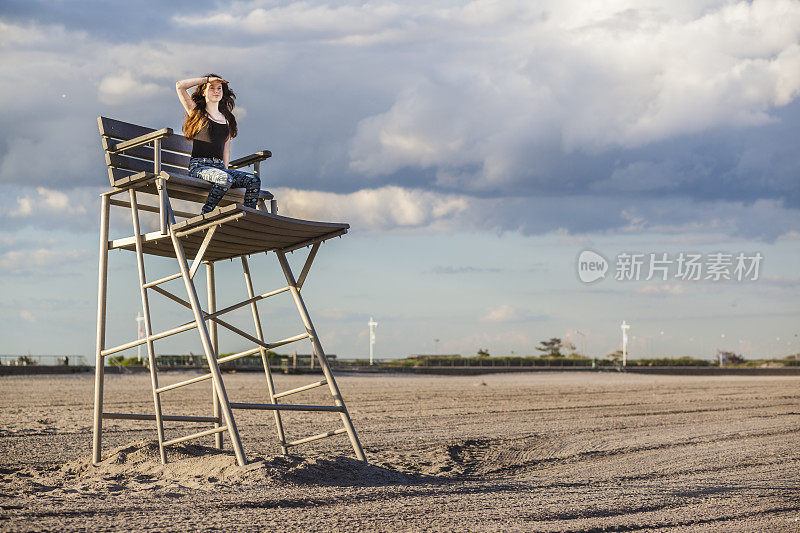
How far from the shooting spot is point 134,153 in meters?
7.52

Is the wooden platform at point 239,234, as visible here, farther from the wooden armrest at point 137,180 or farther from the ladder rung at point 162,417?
the ladder rung at point 162,417

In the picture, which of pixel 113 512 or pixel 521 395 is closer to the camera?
pixel 113 512

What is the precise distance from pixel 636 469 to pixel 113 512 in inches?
216

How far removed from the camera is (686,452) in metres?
9.84

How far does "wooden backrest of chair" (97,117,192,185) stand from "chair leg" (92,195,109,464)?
376 mm

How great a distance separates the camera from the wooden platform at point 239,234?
6.43 metres

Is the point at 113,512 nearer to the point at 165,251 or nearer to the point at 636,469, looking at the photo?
the point at 165,251

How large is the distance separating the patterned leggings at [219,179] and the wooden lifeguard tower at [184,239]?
5.7 inches

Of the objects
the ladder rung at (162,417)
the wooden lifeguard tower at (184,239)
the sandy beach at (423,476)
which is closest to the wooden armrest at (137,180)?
the wooden lifeguard tower at (184,239)

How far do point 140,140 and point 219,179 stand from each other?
761 millimetres

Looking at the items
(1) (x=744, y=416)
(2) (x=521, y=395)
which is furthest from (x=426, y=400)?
(1) (x=744, y=416)

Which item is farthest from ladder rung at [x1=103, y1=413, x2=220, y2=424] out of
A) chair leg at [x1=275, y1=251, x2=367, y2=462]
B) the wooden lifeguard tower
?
chair leg at [x1=275, y1=251, x2=367, y2=462]

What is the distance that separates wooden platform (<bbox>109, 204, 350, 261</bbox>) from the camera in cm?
643

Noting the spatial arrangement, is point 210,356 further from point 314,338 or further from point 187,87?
point 187,87
